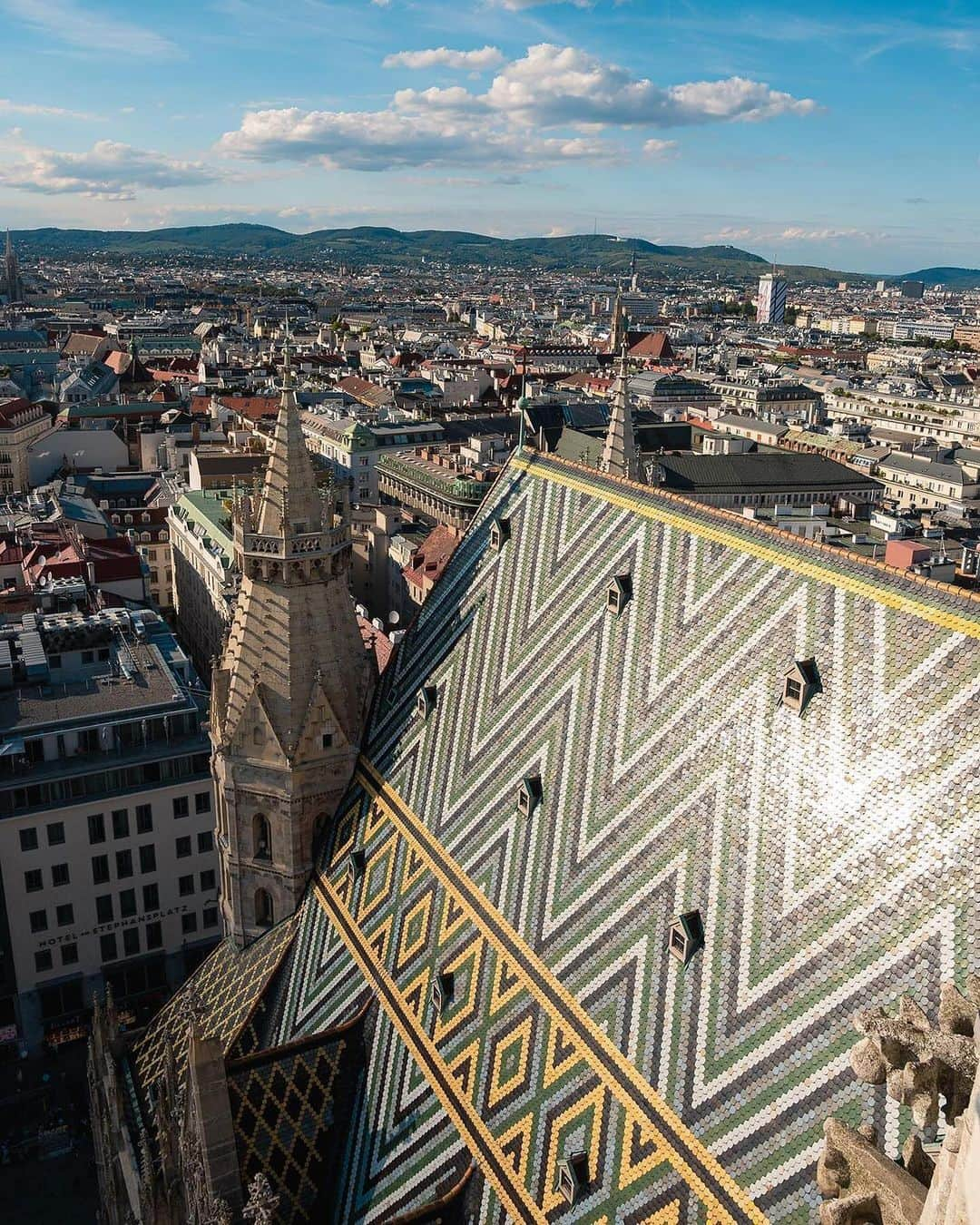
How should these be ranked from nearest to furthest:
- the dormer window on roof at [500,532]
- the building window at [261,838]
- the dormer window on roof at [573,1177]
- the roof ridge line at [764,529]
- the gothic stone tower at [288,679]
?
the roof ridge line at [764,529], the dormer window on roof at [573,1177], the dormer window on roof at [500,532], the gothic stone tower at [288,679], the building window at [261,838]

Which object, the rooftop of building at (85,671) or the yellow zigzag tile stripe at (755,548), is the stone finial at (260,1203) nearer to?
the yellow zigzag tile stripe at (755,548)

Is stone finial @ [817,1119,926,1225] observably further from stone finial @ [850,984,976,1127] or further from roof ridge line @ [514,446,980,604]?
roof ridge line @ [514,446,980,604]

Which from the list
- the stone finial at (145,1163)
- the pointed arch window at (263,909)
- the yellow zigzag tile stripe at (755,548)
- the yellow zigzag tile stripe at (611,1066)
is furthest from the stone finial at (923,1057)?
the pointed arch window at (263,909)

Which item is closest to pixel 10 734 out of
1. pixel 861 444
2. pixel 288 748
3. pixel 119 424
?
pixel 288 748

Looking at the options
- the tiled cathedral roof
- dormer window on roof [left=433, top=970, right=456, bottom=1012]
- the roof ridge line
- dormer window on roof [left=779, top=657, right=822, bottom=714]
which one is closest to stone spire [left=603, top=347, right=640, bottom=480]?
the roof ridge line

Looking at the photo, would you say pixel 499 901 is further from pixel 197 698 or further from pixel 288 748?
pixel 197 698

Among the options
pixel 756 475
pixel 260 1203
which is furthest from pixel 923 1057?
pixel 756 475

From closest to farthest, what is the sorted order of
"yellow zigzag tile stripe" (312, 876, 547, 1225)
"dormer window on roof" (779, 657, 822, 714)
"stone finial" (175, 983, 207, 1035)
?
1. "dormer window on roof" (779, 657, 822, 714)
2. "yellow zigzag tile stripe" (312, 876, 547, 1225)
3. "stone finial" (175, 983, 207, 1035)
